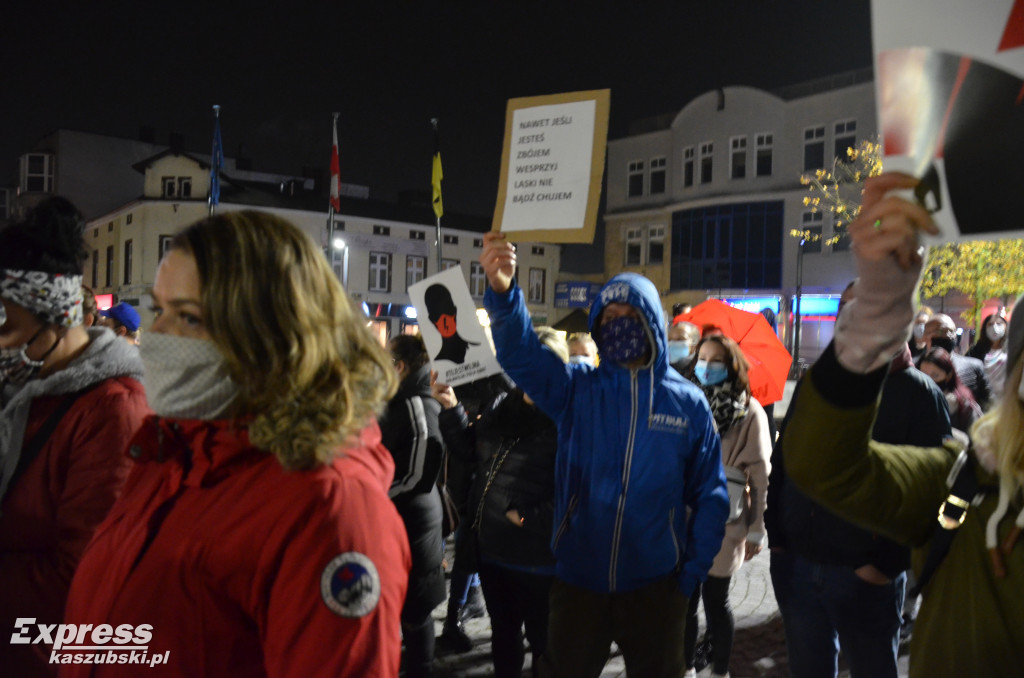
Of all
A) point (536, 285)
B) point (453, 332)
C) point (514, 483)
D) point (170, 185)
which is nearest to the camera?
point (514, 483)

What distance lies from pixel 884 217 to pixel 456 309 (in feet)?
10.0

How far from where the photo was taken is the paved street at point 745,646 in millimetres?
4730

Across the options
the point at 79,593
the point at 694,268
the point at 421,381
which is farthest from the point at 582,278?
the point at 79,593

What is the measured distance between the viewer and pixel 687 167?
37281mm

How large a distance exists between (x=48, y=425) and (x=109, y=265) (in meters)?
44.8

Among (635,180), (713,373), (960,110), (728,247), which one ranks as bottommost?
(713,373)

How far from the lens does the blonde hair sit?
1545 mm

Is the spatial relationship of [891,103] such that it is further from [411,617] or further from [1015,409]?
[411,617]

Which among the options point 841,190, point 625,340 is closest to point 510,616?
point 625,340

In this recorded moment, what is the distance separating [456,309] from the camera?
4.21 metres

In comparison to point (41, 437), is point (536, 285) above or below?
above

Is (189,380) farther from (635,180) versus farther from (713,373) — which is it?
(635,180)

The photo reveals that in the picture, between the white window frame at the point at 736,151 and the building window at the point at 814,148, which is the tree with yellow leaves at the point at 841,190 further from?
the white window frame at the point at 736,151

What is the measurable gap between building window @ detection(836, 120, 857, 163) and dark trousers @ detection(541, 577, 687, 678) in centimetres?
3261
